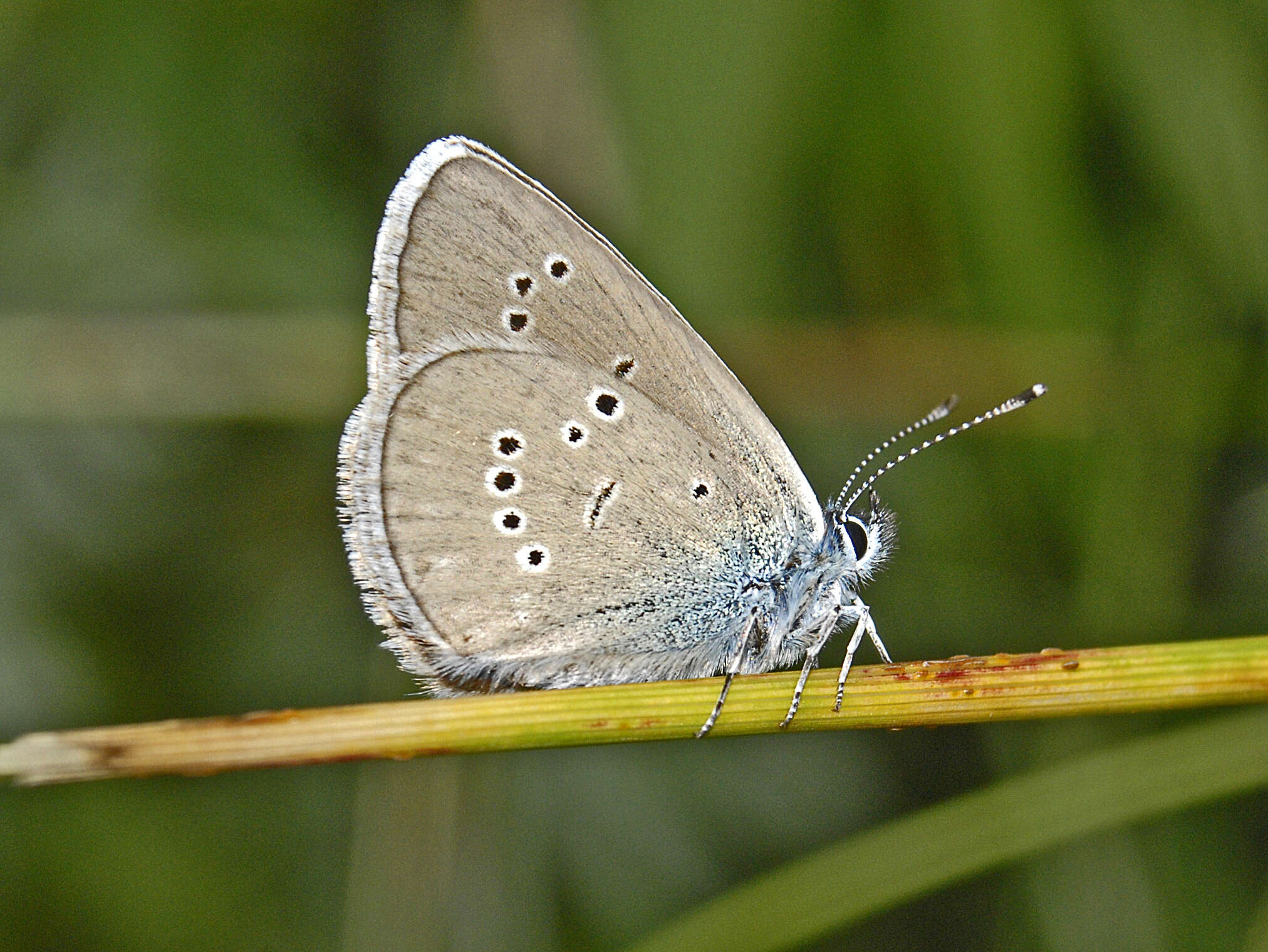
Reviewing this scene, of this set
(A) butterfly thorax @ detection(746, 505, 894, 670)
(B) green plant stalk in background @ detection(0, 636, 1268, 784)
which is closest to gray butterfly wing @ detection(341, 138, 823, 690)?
(A) butterfly thorax @ detection(746, 505, 894, 670)

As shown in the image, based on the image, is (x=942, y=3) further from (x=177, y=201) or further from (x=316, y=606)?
(x=316, y=606)

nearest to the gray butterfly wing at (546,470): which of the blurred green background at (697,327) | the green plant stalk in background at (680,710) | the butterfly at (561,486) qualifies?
the butterfly at (561,486)

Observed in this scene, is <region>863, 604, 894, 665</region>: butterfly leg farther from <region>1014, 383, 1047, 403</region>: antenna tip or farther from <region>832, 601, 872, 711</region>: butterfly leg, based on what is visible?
<region>1014, 383, 1047, 403</region>: antenna tip

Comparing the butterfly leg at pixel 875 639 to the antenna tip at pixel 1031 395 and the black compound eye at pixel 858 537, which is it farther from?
the antenna tip at pixel 1031 395

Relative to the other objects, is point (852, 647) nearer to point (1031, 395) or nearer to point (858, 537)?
point (858, 537)

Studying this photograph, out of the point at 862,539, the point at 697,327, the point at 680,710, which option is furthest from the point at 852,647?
the point at 697,327

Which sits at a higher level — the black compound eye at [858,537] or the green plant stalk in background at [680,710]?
the black compound eye at [858,537]
